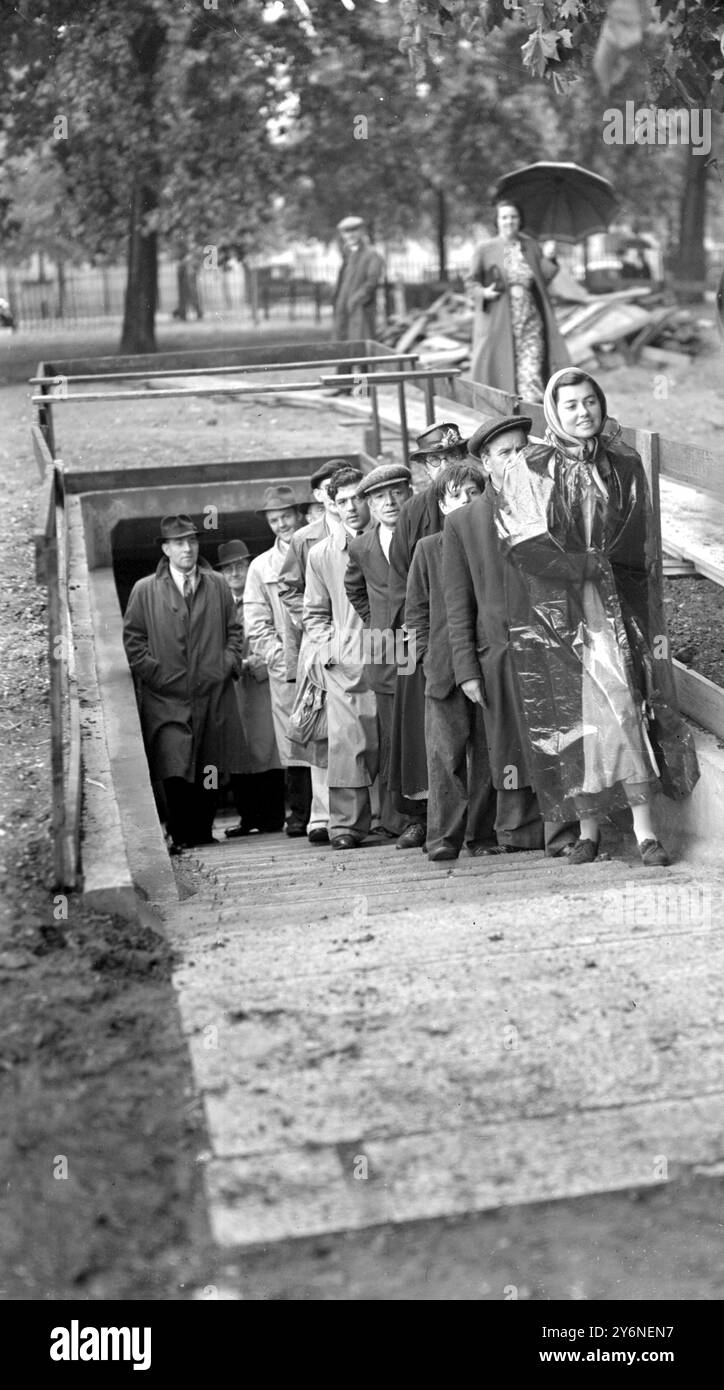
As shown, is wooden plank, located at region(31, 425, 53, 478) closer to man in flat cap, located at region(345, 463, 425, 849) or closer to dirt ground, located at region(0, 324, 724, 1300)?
man in flat cap, located at region(345, 463, 425, 849)

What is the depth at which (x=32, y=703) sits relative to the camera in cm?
770

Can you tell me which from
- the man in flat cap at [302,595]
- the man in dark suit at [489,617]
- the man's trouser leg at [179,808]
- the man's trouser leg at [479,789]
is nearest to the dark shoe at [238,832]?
the man's trouser leg at [179,808]

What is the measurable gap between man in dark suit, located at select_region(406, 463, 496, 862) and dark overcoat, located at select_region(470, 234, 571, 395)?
18.4ft

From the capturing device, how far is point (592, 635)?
6.81m

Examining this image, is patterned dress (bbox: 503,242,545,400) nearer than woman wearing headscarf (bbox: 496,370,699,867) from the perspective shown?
No

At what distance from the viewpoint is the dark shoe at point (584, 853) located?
6.94 meters

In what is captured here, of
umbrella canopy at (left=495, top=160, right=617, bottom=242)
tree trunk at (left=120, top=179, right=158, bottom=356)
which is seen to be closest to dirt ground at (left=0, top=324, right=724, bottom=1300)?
umbrella canopy at (left=495, top=160, right=617, bottom=242)

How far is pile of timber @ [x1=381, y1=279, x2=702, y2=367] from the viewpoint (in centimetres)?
2048

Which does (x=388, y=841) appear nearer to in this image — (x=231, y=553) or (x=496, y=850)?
(x=496, y=850)

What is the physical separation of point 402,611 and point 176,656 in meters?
1.99

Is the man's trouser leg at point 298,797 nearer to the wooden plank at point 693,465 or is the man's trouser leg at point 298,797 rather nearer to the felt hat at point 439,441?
the felt hat at point 439,441

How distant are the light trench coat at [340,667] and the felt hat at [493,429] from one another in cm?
122

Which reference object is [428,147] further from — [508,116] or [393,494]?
[393,494]

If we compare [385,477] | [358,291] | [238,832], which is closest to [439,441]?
[385,477]
